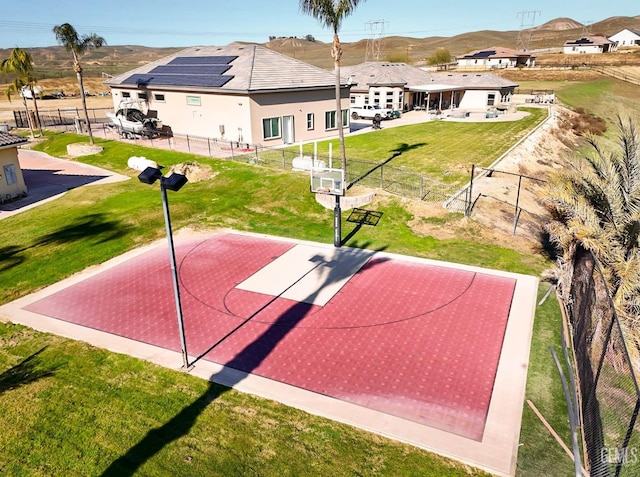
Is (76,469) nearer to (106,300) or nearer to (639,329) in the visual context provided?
(106,300)

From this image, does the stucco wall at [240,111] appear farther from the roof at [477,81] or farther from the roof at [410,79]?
the roof at [477,81]

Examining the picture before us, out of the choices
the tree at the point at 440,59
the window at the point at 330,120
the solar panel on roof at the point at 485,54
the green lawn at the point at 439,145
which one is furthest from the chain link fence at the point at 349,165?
the tree at the point at 440,59

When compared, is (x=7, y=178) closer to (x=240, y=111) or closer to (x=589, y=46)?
(x=240, y=111)

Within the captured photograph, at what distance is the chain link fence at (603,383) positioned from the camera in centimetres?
711

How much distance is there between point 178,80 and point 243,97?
348 inches

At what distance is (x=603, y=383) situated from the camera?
8719 mm

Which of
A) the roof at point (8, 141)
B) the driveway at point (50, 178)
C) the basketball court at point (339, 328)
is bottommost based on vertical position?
the basketball court at point (339, 328)

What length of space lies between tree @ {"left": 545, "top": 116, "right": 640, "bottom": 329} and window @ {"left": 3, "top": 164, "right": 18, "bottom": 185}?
2770cm

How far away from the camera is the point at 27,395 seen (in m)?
10.8

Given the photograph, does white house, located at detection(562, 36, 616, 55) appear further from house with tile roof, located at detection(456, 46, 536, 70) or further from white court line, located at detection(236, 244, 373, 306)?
white court line, located at detection(236, 244, 373, 306)

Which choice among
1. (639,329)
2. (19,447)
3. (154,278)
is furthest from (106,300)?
(639,329)

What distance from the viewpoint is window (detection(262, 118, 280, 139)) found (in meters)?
35.0

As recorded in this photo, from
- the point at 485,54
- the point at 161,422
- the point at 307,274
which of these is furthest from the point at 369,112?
the point at 485,54

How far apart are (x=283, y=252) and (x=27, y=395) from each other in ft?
33.8
